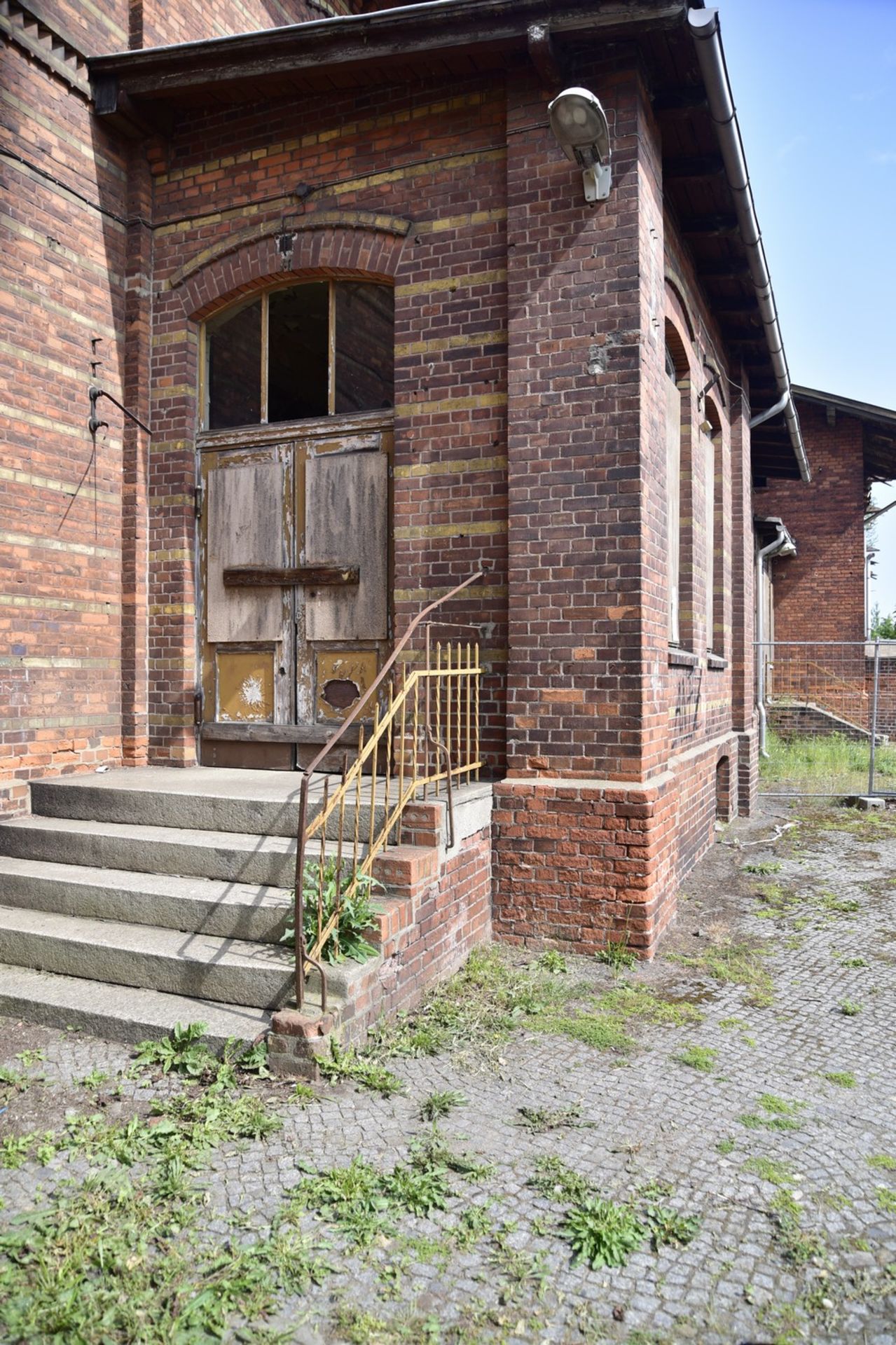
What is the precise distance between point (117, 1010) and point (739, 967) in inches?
127

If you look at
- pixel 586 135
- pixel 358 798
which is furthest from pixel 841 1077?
pixel 586 135

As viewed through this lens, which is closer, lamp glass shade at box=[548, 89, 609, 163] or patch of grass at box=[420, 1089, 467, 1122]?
patch of grass at box=[420, 1089, 467, 1122]

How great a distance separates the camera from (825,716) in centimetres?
1591

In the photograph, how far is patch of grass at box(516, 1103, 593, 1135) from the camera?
10.8 feet

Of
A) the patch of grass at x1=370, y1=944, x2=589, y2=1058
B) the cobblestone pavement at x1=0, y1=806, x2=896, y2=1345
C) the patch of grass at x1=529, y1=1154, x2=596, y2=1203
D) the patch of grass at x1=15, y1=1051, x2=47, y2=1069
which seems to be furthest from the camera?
the patch of grass at x1=370, y1=944, x2=589, y2=1058

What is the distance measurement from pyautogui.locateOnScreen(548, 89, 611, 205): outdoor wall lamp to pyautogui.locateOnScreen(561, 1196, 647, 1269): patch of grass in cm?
475

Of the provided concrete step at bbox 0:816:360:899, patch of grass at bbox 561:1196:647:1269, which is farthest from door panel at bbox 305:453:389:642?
patch of grass at bbox 561:1196:647:1269

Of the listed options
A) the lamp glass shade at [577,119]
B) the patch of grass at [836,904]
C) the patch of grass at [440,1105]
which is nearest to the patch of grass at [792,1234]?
the patch of grass at [440,1105]

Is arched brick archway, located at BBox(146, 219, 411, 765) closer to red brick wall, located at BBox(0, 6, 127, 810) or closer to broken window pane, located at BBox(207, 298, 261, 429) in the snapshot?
broken window pane, located at BBox(207, 298, 261, 429)

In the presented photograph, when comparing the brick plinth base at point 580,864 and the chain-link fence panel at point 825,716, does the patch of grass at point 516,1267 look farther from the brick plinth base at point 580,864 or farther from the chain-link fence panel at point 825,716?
the chain-link fence panel at point 825,716

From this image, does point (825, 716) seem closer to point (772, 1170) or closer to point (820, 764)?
point (820, 764)

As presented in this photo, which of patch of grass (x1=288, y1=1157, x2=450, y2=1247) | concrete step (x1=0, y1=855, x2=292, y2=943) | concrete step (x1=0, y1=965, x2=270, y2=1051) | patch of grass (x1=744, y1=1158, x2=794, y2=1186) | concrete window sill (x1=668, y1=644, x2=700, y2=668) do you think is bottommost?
patch of grass (x1=744, y1=1158, x2=794, y2=1186)

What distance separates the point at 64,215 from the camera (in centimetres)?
614

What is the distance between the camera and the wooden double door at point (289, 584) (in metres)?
6.09
